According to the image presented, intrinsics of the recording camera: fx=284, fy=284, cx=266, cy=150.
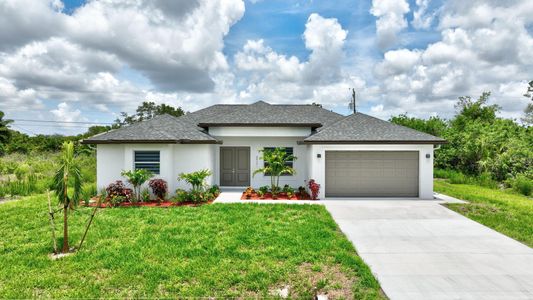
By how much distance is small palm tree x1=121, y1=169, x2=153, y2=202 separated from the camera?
39.9 feet

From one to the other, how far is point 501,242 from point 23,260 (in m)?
11.4

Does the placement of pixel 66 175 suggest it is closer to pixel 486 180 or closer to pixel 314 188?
pixel 314 188

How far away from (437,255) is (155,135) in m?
11.5

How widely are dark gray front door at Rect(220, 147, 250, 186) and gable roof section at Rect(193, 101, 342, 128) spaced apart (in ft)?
5.52

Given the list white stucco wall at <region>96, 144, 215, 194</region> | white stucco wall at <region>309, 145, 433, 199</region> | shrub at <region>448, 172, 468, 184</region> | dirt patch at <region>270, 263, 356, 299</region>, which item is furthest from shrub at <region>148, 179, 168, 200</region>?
shrub at <region>448, 172, 468, 184</region>

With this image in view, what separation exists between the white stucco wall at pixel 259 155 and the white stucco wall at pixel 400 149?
2.44 m

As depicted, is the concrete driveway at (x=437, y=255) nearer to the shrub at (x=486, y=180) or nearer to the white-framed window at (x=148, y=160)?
the white-framed window at (x=148, y=160)

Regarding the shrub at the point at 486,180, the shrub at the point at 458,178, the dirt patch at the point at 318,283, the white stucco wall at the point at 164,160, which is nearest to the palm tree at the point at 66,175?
the dirt patch at the point at 318,283

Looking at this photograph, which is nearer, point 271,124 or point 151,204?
point 151,204

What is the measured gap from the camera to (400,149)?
526 inches

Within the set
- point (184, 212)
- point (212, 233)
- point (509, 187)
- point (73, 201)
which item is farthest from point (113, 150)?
point (509, 187)

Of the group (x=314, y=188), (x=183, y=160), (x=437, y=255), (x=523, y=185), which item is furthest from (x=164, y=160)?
(x=523, y=185)

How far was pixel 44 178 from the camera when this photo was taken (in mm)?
17281

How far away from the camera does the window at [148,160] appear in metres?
13.0
